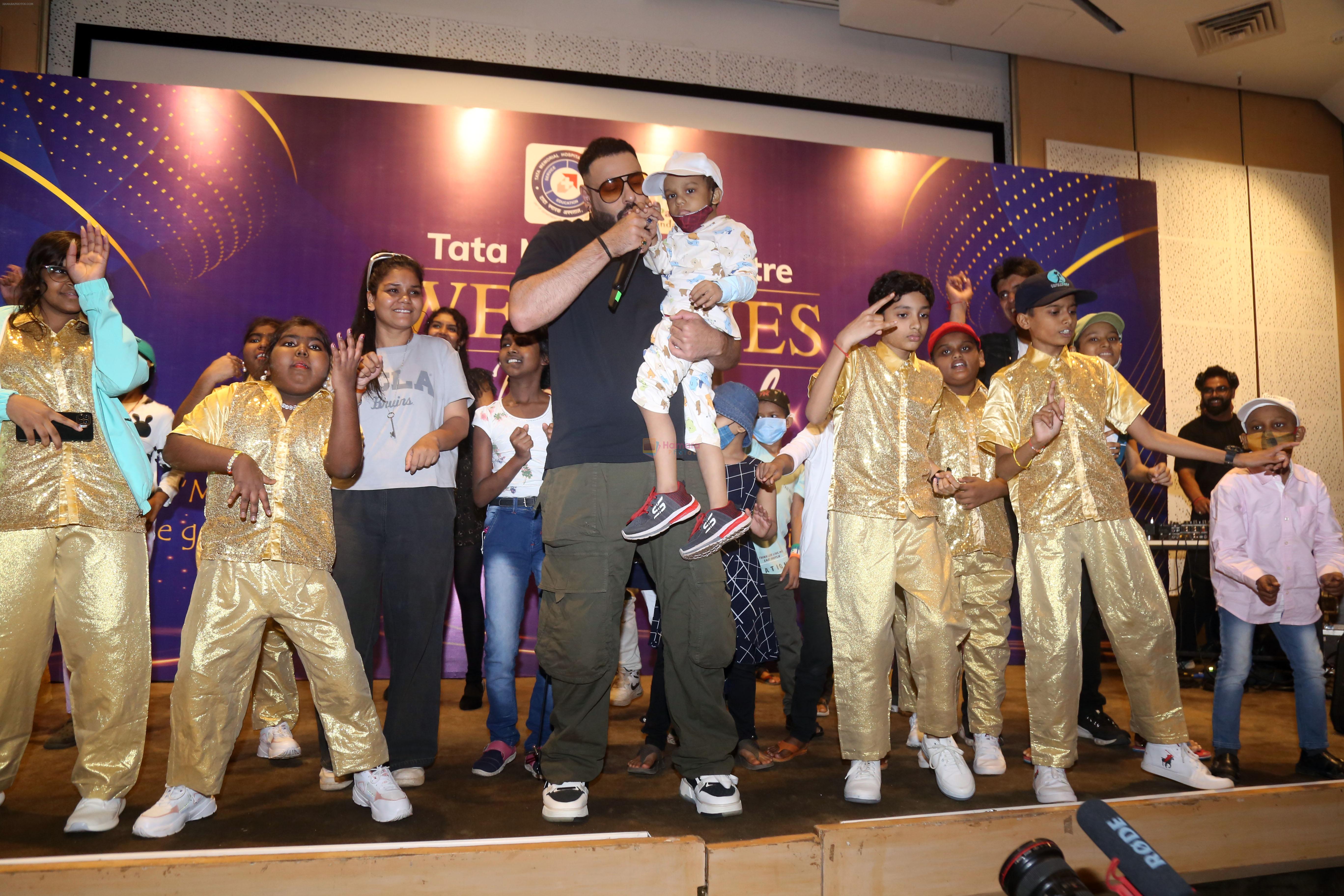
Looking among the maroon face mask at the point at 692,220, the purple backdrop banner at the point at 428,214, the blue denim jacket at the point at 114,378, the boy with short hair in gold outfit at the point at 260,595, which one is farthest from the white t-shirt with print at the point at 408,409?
the purple backdrop banner at the point at 428,214

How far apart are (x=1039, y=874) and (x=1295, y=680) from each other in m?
2.72

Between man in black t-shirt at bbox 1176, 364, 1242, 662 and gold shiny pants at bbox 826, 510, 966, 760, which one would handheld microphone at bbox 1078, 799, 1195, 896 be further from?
man in black t-shirt at bbox 1176, 364, 1242, 662

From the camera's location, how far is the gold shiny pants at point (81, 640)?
2.41 meters

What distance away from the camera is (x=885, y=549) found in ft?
8.86

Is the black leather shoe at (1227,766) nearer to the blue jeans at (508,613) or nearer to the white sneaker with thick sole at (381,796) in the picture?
the blue jeans at (508,613)

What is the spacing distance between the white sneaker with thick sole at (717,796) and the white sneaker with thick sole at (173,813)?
4.52ft

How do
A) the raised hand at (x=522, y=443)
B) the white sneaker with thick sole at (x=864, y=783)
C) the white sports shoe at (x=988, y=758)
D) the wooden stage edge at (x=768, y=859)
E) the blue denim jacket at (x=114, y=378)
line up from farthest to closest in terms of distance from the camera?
1. the raised hand at (x=522, y=443)
2. the white sports shoe at (x=988, y=758)
3. the white sneaker with thick sole at (x=864, y=783)
4. the blue denim jacket at (x=114, y=378)
5. the wooden stage edge at (x=768, y=859)

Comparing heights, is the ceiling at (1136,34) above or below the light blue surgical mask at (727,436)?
above

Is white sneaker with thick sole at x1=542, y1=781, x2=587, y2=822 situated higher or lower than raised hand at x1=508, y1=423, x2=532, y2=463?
lower

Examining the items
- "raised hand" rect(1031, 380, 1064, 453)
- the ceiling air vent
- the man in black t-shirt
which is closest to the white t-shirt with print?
"raised hand" rect(1031, 380, 1064, 453)

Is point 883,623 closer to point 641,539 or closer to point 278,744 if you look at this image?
point 641,539

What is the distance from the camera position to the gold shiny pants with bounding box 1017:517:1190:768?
2.75 metres

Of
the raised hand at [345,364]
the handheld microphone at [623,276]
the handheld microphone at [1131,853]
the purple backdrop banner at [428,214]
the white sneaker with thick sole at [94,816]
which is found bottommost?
the white sneaker with thick sole at [94,816]

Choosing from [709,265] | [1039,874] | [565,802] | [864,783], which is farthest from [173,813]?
[1039,874]
